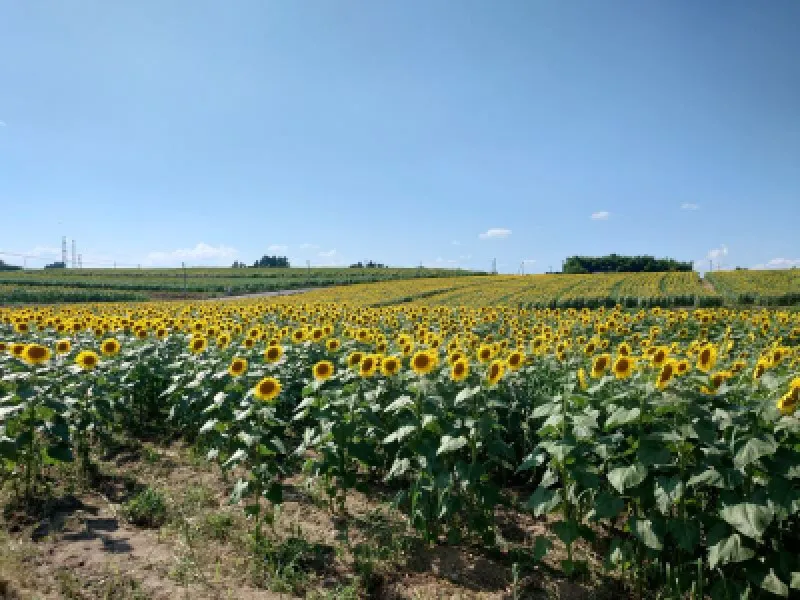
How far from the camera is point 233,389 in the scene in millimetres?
4668

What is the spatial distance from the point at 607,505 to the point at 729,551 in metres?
0.62

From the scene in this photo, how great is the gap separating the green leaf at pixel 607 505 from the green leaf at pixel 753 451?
0.67 meters

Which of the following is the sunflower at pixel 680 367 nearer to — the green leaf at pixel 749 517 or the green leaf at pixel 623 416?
the green leaf at pixel 623 416

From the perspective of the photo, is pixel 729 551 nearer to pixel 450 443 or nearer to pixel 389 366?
pixel 450 443

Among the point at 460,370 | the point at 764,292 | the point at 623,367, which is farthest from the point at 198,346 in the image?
the point at 764,292

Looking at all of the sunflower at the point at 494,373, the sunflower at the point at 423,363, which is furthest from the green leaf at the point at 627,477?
the sunflower at the point at 423,363

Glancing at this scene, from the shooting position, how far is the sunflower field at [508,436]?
2852 millimetres

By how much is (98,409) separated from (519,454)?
4.26 m

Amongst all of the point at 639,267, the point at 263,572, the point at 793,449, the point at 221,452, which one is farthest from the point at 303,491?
the point at 639,267

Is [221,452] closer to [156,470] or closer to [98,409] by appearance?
[156,470]

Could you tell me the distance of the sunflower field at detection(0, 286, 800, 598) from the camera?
2.85 metres

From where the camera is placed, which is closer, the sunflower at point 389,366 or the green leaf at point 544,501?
the green leaf at point 544,501

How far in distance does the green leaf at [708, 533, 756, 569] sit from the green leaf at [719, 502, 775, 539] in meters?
0.10

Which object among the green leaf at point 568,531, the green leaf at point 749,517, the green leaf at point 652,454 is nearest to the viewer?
the green leaf at point 749,517
